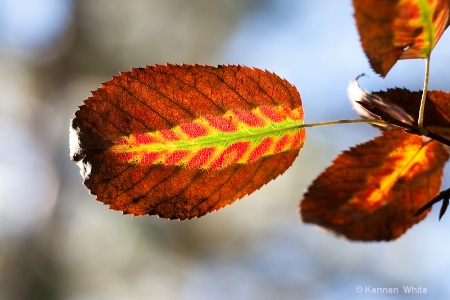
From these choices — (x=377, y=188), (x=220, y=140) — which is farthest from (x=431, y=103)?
Result: (x=220, y=140)

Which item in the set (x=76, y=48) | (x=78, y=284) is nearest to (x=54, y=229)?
(x=78, y=284)

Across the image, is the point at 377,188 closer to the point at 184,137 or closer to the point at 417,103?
the point at 417,103

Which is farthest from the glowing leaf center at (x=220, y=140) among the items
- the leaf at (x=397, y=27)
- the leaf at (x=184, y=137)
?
the leaf at (x=397, y=27)

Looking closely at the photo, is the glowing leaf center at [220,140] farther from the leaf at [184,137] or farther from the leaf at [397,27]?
the leaf at [397,27]

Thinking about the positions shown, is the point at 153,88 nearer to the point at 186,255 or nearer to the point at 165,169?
the point at 165,169

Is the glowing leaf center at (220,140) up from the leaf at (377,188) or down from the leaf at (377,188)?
up

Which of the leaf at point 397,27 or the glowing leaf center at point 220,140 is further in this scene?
the glowing leaf center at point 220,140
